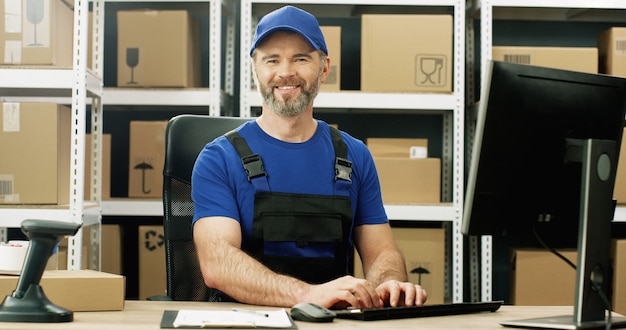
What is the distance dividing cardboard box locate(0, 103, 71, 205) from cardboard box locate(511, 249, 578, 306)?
1722mm

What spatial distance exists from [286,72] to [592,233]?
93cm

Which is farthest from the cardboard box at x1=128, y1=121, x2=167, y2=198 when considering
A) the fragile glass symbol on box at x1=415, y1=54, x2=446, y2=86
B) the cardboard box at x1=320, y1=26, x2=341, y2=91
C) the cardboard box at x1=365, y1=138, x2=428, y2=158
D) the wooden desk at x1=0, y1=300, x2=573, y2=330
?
the wooden desk at x1=0, y1=300, x2=573, y2=330

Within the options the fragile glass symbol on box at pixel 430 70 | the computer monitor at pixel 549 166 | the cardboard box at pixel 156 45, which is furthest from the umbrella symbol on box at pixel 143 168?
the computer monitor at pixel 549 166

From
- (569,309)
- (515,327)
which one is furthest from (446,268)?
(515,327)

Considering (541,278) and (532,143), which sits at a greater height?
(532,143)

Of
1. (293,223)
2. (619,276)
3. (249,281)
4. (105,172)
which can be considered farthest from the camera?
(105,172)

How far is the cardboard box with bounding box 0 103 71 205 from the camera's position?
2570 mm

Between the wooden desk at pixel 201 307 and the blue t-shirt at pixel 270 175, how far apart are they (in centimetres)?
Answer: 38

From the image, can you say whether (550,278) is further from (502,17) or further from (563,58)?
(502,17)

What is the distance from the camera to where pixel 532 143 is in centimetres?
130

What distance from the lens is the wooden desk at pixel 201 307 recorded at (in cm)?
122

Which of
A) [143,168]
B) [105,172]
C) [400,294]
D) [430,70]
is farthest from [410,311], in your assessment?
[105,172]

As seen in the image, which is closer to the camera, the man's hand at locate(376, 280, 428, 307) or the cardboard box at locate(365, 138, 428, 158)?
the man's hand at locate(376, 280, 428, 307)

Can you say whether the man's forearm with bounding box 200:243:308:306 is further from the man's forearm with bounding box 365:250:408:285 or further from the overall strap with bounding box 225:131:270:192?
the man's forearm with bounding box 365:250:408:285
